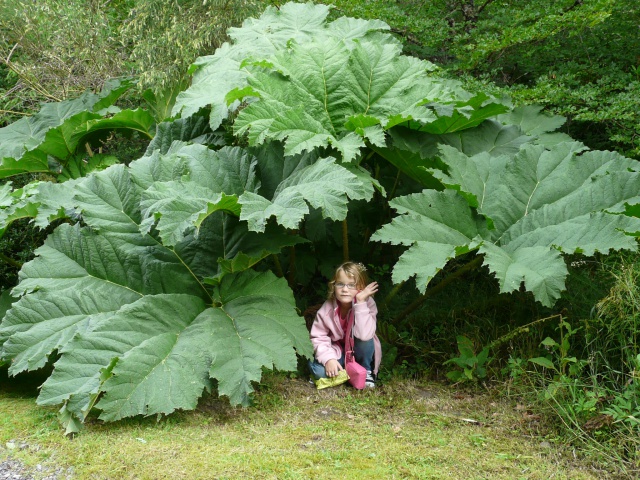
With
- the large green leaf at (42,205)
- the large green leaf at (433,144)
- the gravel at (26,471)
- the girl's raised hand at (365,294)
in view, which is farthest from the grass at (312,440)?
the large green leaf at (433,144)

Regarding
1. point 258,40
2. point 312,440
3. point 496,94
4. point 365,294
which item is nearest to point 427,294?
point 365,294

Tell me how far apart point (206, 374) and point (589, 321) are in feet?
6.24

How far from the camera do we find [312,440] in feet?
9.30

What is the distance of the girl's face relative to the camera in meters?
3.51

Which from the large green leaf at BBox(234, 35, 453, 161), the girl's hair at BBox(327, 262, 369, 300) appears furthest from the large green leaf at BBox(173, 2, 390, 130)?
the girl's hair at BBox(327, 262, 369, 300)

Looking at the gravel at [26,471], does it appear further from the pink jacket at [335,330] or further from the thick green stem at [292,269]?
the thick green stem at [292,269]

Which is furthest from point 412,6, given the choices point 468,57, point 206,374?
point 206,374

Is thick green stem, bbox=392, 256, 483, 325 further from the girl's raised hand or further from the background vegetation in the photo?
the girl's raised hand

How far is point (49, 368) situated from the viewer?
390cm

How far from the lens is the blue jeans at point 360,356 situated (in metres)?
3.43

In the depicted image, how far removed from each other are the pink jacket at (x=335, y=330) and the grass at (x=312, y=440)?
0.20 metres

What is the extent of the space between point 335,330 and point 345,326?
6 centimetres

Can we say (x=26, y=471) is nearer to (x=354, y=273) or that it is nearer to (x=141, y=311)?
(x=141, y=311)

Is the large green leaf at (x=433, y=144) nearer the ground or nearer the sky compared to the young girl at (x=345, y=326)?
nearer the sky
